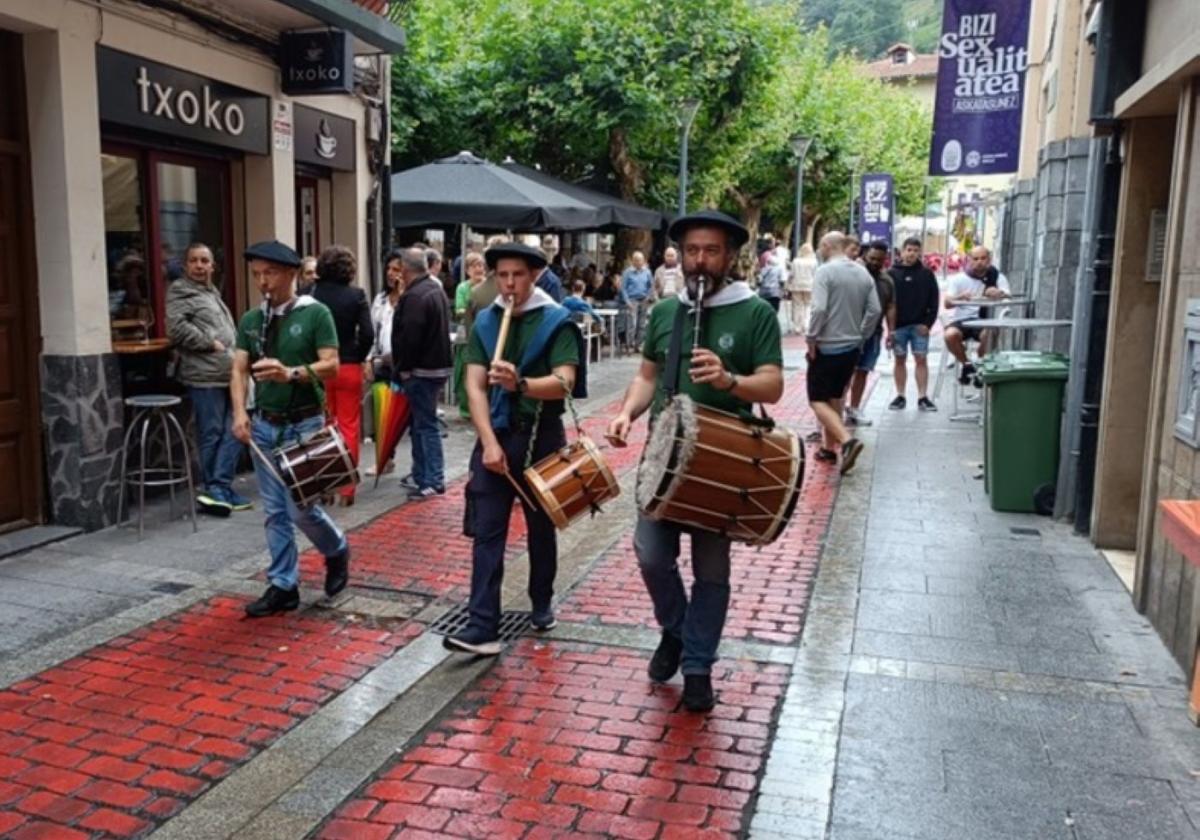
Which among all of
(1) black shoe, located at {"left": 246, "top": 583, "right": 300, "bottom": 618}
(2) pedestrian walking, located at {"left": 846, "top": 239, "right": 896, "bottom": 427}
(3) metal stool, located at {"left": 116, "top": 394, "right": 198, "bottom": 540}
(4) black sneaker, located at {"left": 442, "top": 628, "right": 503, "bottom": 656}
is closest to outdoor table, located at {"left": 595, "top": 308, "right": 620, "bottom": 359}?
(2) pedestrian walking, located at {"left": 846, "top": 239, "right": 896, "bottom": 427}

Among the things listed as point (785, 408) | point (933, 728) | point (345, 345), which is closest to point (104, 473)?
point (345, 345)

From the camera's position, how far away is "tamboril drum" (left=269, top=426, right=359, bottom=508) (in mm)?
5031

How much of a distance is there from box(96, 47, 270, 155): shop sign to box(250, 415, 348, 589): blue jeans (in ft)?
9.40

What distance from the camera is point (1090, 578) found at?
5988 millimetres

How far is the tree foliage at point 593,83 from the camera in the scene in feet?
59.5

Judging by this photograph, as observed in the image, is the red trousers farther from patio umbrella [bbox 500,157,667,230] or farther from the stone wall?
patio umbrella [bbox 500,157,667,230]

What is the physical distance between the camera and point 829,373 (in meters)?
8.72

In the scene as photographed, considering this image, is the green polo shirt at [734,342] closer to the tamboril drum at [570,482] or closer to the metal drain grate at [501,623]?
the tamboril drum at [570,482]

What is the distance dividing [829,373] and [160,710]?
5874 millimetres

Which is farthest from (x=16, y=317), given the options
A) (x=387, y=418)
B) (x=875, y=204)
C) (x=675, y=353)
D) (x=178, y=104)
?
(x=875, y=204)

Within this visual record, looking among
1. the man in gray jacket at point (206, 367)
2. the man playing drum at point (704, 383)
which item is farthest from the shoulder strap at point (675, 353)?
the man in gray jacket at point (206, 367)

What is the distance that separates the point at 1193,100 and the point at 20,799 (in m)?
5.55

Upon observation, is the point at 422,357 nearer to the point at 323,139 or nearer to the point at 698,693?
the point at 323,139

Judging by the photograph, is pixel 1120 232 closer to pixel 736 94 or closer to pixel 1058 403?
pixel 1058 403
